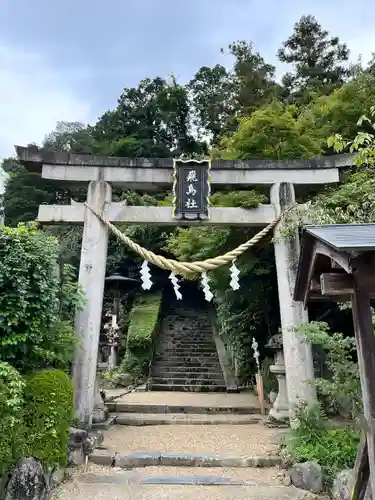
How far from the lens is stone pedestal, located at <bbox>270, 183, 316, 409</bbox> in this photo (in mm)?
6316

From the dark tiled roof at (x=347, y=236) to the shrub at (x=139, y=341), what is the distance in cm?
1052

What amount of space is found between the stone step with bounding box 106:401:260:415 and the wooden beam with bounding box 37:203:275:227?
4.01 metres

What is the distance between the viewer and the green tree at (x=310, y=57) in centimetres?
2120

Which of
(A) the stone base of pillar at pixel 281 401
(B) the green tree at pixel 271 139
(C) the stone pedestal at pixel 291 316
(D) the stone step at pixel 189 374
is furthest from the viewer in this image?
(D) the stone step at pixel 189 374

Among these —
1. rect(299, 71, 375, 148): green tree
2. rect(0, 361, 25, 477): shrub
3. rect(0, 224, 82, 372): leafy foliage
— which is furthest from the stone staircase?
rect(0, 361, 25, 477): shrub

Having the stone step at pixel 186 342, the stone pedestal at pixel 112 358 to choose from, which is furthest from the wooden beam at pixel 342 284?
the stone step at pixel 186 342

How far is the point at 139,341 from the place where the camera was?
511 inches

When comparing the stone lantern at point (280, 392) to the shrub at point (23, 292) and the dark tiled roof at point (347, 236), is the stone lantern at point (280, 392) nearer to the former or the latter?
the shrub at point (23, 292)

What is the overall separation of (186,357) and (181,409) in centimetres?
565

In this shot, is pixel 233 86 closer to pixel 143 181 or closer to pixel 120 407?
pixel 143 181

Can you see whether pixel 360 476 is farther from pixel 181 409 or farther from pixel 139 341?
pixel 139 341

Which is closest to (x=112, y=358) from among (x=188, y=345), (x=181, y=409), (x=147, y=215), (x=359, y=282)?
(x=188, y=345)

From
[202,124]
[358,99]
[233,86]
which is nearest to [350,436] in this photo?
[358,99]

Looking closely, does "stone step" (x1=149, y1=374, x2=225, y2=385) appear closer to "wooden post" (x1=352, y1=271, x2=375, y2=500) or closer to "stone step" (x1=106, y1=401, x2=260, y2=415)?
"stone step" (x1=106, y1=401, x2=260, y2=415)
